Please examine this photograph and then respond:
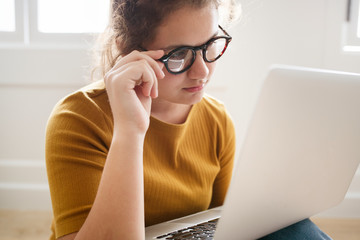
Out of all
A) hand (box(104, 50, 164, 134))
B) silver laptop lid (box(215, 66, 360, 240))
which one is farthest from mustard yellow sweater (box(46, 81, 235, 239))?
silver laptop lid (box(215, 66, 360, 240))

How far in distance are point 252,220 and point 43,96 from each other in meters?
1.46

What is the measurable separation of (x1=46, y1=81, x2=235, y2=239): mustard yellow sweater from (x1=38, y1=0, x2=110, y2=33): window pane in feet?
3.09

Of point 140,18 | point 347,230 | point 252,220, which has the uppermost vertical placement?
point 140,18

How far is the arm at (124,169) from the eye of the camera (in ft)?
2.53

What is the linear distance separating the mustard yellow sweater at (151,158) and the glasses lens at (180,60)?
199 mm

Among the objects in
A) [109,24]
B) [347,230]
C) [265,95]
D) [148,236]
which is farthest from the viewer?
[347,230]

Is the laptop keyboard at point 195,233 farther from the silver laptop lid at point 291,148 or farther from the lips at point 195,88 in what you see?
the lips at point 195,88

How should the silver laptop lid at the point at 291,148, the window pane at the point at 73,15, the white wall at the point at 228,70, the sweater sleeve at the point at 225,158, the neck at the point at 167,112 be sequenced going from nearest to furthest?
the silver laptop lid at the point at 291,148 → the neck at the point at 167,112 → the sweater sleeve at the point at 225,158 → the white wall at the point at 228,70 → the window pane at the point at 73,15

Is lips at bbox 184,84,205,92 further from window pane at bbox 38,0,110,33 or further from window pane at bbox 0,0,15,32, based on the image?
window pane at bbox 0,0,15,32

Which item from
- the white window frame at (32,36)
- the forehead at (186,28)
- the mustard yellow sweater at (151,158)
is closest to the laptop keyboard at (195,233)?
the mustard yellow sweater at (151,158)

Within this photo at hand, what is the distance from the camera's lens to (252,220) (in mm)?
729

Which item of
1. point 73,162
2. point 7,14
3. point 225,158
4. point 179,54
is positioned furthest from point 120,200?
point 7,14

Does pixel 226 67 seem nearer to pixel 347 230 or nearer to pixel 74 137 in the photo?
pixel 347 230

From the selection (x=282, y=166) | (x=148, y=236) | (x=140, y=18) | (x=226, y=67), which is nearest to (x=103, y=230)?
(x=148, y=236)
